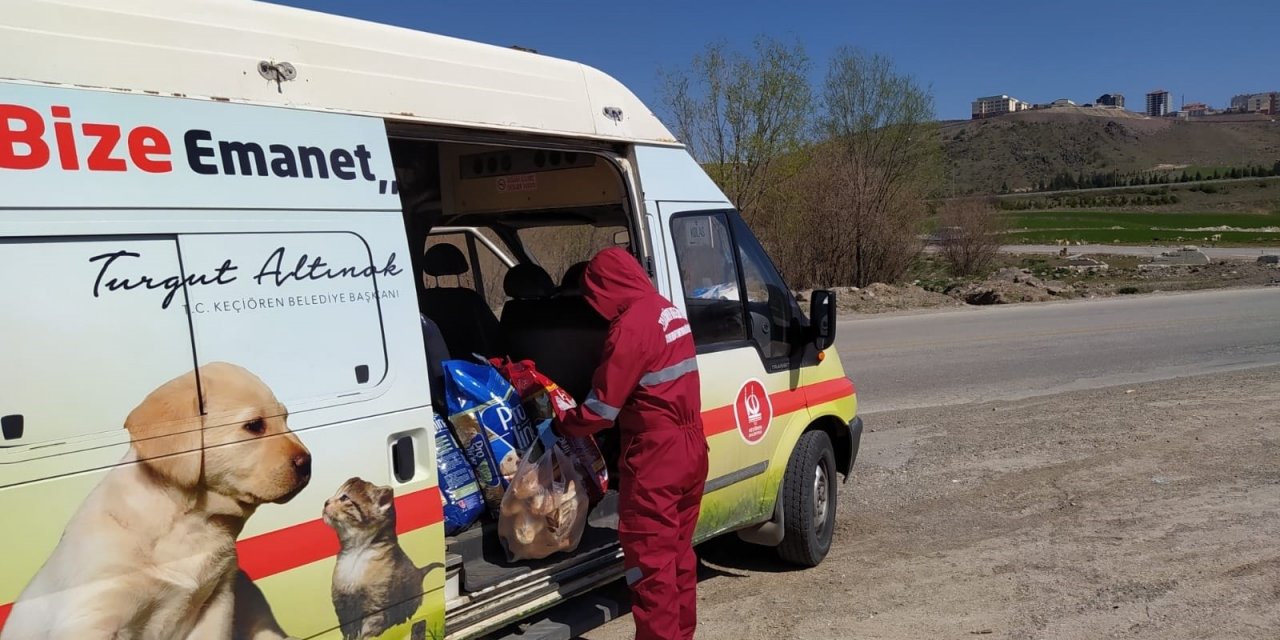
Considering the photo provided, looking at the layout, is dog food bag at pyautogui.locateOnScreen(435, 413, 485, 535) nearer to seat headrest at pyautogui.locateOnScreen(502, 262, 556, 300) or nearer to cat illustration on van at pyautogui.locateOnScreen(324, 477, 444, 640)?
cat illustration on van at pyautogui.locateOnScreen(324, 477, 444, 640)

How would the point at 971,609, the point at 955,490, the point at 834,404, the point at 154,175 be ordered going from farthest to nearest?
the point at 955,490, the point at 834,404, the point at 971,609, the point at 154,175

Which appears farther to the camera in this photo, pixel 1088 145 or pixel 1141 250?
pixel 1088 145

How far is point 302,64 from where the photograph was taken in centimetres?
340

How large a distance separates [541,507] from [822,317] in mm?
2168

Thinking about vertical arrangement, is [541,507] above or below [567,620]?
above

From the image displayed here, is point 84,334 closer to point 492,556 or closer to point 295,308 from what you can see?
point 295,308

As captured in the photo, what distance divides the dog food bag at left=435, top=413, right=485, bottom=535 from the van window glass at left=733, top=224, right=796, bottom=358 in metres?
1.87

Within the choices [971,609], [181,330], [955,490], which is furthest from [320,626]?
[955,490]

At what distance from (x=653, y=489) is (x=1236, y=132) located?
18409 centimetres

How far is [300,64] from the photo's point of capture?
133 inches

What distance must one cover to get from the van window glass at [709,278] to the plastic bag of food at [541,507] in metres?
1.09

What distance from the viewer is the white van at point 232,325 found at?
2613mm

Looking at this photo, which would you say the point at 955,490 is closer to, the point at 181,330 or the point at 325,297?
the point at 325,297

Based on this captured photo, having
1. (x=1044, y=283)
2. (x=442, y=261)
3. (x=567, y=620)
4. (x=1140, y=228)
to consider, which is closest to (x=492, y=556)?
(x=567, y=620)
